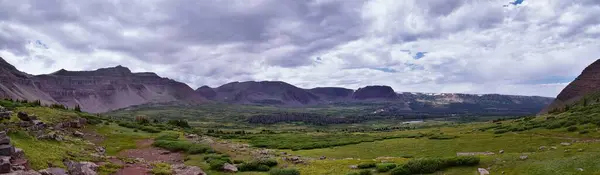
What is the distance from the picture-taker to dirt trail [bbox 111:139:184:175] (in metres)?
30.9

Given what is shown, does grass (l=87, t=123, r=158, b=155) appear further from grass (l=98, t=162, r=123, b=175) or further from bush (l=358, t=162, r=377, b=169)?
bush (l=358, t=162, r=377, b=169)

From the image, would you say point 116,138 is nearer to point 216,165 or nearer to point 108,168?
point 216,165

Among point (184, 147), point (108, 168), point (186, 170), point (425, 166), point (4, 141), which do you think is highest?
point (4, 141)

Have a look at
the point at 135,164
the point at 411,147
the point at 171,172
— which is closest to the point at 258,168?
the point at 171,172

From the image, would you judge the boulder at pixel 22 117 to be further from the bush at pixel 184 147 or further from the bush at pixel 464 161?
the bush at pixel 464 161

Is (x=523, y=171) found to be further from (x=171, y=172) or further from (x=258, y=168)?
(x=171, y=172)

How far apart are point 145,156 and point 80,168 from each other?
21223 mm

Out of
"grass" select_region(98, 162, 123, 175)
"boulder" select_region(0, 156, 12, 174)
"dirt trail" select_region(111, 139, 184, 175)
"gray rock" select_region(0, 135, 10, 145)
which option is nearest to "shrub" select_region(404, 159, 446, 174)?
"dirt trail" select_region(111, 139, 184, 175)

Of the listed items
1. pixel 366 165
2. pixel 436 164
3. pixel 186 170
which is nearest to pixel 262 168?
pixel 186 170

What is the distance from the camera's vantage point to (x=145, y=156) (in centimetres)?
4450

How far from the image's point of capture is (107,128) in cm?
6312

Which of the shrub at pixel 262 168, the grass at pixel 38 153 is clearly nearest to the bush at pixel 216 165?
the shrub at pixel 262 168

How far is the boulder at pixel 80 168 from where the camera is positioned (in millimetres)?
23266

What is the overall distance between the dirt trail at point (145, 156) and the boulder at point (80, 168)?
13.6ft
